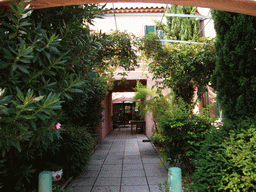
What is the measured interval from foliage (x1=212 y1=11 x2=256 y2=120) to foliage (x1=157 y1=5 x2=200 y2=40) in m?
6.28

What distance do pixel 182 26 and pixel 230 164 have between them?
8767mm

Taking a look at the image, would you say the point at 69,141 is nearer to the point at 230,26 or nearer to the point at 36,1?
the point at 36,1

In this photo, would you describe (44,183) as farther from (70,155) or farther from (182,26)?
(182,26)

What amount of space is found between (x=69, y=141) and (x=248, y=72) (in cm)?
409

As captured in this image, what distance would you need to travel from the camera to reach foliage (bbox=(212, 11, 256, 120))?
3.57 metres

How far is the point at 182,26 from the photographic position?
10.2m

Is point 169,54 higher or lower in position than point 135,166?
higher

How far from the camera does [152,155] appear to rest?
748 cm

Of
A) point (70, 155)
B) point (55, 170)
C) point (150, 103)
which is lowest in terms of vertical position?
point (55, 170)

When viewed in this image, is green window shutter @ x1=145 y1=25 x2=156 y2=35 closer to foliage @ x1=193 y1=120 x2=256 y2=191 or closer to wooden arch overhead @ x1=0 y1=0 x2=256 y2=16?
wooden arch overhead @ x1=0 y1=0 x2=256 y2=16

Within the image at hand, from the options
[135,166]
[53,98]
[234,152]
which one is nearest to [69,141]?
[135,166]

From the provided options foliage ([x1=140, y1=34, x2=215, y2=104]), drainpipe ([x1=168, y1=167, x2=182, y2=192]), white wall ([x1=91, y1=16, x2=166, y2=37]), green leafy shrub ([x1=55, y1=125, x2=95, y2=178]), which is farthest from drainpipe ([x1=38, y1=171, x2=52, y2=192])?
white wall ([x1=91, y1=16, x2=166, y2=37])

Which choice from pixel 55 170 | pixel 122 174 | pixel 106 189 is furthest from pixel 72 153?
pixel 122 174

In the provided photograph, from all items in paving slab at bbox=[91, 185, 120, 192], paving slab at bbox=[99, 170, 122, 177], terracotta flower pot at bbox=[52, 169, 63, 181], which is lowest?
paving slab at bbox=[99, 170, 122, 177]
